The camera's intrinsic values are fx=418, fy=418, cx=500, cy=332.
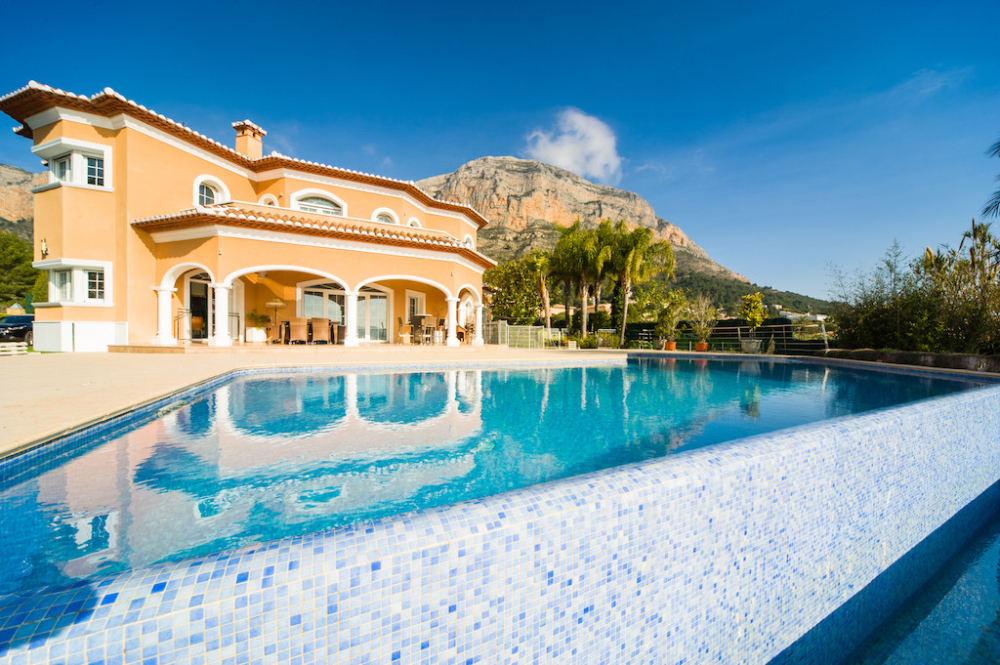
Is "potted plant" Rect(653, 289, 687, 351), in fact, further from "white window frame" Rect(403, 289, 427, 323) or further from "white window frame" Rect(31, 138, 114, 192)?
"white window frame" Rect(31, 138, 114, 192)

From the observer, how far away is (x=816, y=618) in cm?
251

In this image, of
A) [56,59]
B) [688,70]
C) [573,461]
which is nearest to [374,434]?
[573,461]

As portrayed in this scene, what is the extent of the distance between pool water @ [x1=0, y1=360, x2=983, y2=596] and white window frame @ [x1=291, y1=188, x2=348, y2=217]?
10336mm

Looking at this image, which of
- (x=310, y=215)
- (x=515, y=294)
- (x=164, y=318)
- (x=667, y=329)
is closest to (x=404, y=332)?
(x=310, y=215)

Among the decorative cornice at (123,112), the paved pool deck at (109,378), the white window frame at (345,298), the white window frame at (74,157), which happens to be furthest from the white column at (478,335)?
the white window frame at (74,157)

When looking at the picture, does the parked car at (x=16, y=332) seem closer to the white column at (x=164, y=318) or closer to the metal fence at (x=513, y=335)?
the white column at (x=164, y=318)

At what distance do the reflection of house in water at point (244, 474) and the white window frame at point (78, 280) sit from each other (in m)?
10.6

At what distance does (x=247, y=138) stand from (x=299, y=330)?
9.36 metres

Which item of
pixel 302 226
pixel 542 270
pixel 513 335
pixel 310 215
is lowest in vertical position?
pixel 513 335

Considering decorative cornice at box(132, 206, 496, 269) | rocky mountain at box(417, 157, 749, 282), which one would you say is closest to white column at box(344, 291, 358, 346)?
decorative cornice at box(132, 206, 496, 269)

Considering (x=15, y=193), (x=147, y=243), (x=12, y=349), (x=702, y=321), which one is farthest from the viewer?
(x=15, y=193)

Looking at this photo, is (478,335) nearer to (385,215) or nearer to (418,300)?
(418,300)

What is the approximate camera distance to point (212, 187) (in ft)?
55.1

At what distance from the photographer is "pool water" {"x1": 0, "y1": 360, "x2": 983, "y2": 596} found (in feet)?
9.67
